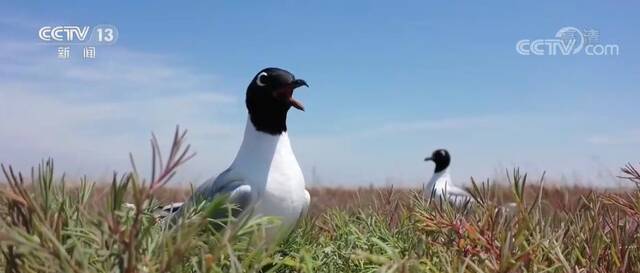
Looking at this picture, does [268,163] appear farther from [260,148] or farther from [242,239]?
[242,239]

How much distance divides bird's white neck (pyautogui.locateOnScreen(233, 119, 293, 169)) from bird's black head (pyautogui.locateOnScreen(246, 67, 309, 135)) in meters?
0.09

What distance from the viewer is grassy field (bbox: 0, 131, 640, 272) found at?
85 cm

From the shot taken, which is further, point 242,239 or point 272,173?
point 272,173

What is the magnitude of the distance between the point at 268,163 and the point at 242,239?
5.55ft

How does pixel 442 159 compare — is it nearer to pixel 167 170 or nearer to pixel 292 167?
pixel 292 167

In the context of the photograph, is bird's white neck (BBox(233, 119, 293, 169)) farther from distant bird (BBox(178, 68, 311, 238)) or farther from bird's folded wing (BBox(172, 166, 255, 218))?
bird's folded wing (BBox(172, 166, 255, 218))

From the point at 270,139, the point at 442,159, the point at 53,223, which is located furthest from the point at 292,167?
the point at 442,159

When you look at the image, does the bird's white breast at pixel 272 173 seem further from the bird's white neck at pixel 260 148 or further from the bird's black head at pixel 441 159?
the bird's black head at pixel 441 159

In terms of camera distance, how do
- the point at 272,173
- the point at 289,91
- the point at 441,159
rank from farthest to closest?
1. the point at 441,159
2. the point at 289,91
3. the point at 272,173

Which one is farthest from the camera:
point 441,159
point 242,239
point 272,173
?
point 441,159

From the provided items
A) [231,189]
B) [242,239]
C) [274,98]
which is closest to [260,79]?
[274,98]

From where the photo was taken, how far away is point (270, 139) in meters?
3.13

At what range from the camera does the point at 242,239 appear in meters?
1.28

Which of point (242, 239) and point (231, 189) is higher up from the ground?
point (242, 239)
